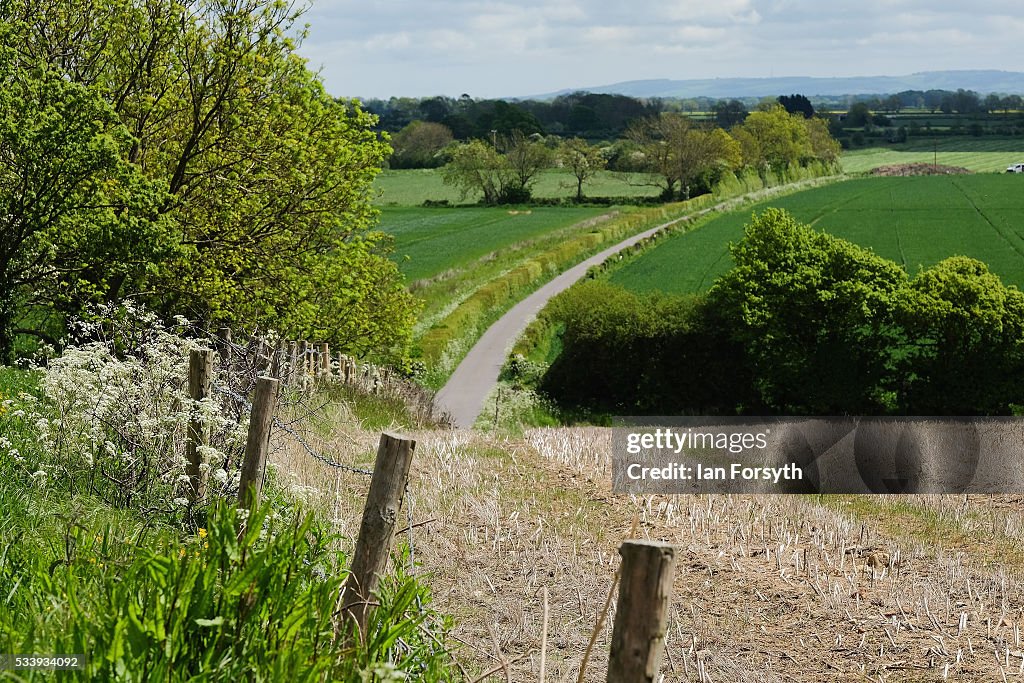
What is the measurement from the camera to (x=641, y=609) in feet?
10.9

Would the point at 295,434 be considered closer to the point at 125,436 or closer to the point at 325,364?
the point at 125,436

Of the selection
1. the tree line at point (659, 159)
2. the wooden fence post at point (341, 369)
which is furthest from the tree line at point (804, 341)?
the tree line at point (659, 159)

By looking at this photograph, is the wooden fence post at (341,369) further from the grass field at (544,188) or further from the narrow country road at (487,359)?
the grass field at (544,188)

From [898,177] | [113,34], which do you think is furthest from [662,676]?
[898,177]

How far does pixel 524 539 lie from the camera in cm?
948

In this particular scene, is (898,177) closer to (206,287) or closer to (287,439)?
(206,287)

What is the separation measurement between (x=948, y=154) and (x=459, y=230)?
94.7m

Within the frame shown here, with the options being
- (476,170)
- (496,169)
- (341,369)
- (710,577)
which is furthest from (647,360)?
(496,169)

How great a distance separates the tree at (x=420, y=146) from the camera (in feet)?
451

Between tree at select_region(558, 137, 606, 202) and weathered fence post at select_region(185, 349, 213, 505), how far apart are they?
3858 inches

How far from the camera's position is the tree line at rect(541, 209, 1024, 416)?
27.3 m

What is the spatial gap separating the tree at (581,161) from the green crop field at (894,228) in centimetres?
2126

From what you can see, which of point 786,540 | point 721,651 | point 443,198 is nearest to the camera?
point 721,651

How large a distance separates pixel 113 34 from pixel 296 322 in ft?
23.5
